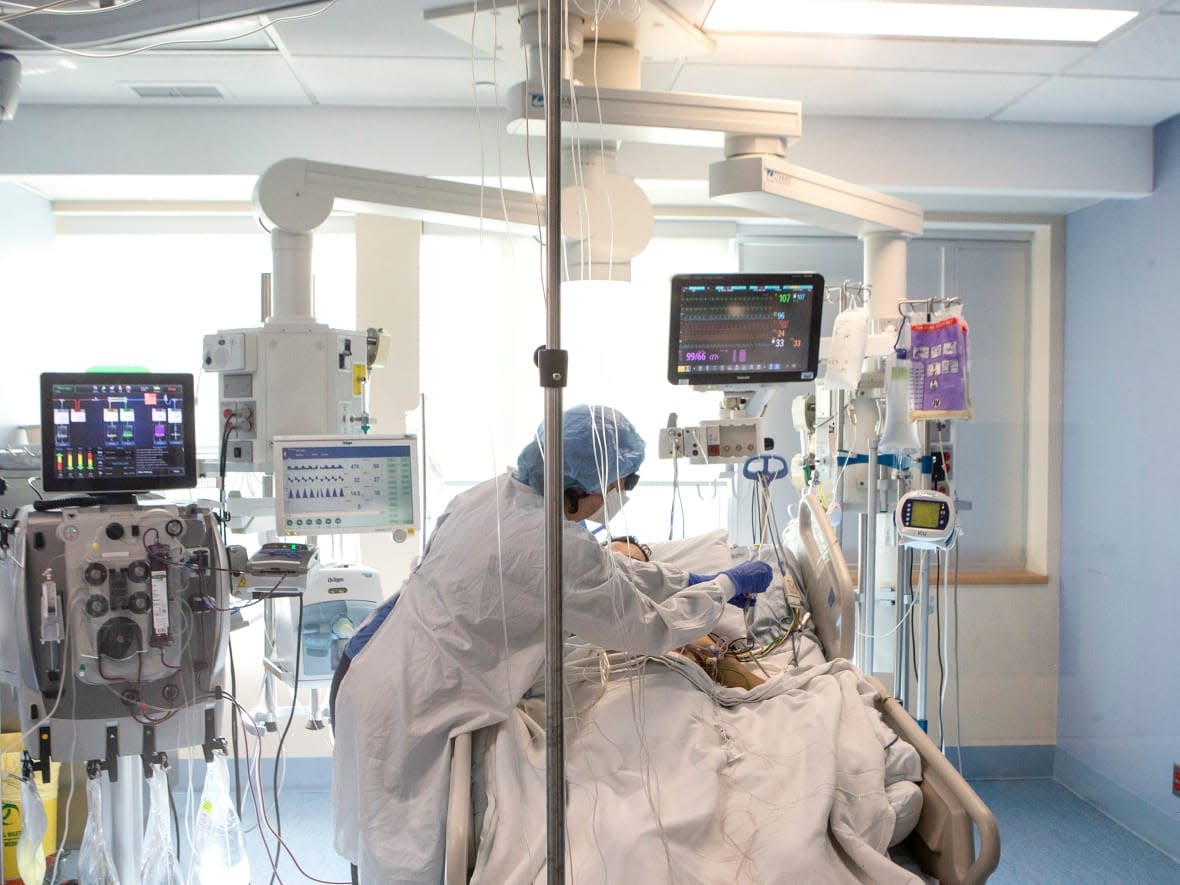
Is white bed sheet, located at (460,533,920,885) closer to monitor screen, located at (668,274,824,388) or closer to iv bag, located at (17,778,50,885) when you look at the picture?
monitor screen, located at (668,274,824,388)

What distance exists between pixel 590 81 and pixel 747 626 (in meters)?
1.56

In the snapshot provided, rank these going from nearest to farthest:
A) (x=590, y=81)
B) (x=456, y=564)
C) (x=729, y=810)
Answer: (x=729, y=810)
(x=456, y=564)
(x=590, y=81)

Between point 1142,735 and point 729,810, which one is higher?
point 729,810

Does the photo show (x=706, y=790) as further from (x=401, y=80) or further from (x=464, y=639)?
(x=401, y=80)

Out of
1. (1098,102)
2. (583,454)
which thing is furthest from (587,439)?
(1098,102)

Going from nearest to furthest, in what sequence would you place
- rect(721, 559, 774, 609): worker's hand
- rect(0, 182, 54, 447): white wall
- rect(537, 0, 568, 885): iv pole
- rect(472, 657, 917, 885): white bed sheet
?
rect(537, 0, 568, 885): iv pole, rect(472, 657, 917, 885): white bed sheet, rect(721, 559, 774, 609): worker's hand, rect(0, 182, 54, 447): white wall

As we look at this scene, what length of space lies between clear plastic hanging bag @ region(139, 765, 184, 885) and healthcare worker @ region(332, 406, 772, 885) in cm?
93

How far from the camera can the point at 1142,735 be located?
3.65 meters

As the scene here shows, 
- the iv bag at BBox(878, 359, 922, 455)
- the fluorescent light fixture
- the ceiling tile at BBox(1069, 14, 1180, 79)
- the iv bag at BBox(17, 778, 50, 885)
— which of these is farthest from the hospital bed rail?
the iv bag at BBox(17, 778, 50, 885)

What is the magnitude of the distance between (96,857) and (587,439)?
1668 mm

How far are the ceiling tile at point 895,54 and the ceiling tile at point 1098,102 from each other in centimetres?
21

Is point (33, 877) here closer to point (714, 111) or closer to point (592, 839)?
point (592, 839)

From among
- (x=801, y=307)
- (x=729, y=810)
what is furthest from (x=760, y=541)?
(x=729, y=810)

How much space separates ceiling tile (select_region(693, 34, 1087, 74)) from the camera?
289cm
